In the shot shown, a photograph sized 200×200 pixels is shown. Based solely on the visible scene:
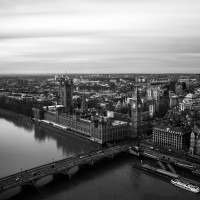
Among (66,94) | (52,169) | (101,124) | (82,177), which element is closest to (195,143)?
(101,124)

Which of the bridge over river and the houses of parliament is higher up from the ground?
the houses of parliament

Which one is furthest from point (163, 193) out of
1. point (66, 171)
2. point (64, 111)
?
point (64, 111)

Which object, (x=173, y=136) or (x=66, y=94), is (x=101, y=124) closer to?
(x=173, y=136)

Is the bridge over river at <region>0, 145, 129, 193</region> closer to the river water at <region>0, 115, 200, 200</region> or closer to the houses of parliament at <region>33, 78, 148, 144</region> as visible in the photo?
the river water at <region>0, 115, 200, 200</region>

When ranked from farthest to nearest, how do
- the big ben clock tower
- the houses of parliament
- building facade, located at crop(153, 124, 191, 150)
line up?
the big ben clock tower
the houses of parliament
building facade, located at crop(153, 124, 191, 150)

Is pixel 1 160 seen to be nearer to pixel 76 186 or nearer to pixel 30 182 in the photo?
pixel 30 182

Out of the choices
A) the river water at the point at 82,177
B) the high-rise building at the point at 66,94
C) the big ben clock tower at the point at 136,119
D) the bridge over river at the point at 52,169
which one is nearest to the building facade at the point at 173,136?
the bridge over river at the point at 52,169

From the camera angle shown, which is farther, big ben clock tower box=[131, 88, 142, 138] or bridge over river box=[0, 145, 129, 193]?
big ben clock tower box=[131, 88, 142, 138]

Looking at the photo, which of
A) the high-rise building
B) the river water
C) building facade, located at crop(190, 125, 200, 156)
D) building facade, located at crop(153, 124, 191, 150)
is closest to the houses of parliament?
the river water
